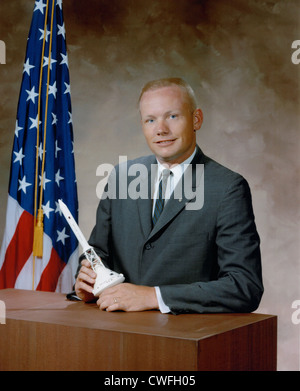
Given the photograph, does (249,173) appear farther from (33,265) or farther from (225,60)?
(33,265)

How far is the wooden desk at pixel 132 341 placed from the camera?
169 cm

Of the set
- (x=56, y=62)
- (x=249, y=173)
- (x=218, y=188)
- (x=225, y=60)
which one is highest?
(x=225, y=60)

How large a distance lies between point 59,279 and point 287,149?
2189 millimetres

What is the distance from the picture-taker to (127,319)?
196 cm

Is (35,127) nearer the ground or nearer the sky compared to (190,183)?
nearer the sky

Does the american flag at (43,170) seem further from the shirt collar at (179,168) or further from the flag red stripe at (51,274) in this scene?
the shirt collar at (179,168)

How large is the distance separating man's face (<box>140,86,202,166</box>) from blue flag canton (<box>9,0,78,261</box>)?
1.45 meters

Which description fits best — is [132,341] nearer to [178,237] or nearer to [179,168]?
[178,237]

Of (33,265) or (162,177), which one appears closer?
(162,177)

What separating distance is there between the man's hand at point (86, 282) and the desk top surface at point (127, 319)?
0.04 metres

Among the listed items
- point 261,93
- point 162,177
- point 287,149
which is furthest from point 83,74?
point 162,177

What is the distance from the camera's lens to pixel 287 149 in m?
4.75

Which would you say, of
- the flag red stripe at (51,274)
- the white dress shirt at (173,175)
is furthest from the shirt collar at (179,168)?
the flag red stripe at (51,274)

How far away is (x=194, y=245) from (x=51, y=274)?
1.67 meters
